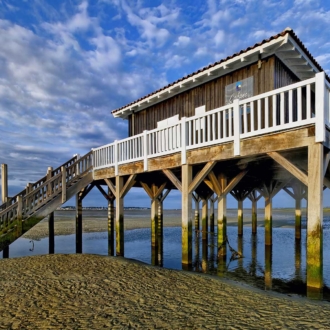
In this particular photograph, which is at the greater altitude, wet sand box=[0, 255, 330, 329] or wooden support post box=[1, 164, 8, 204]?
wooden support post box=[1, 164, 8, 204]

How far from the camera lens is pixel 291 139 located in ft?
20.8

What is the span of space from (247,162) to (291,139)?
2.49 meters

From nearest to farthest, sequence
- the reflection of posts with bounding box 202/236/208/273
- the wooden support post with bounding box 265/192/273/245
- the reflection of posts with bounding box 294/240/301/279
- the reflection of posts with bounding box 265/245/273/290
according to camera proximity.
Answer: the reflection of posts with bounding box 265/245/273/290
the reflection of posts with bounding box 294/240/301/279
the reflection of posts with bounding box 202/236/208/273
the wooden support post with bounding box 265/192/273/245

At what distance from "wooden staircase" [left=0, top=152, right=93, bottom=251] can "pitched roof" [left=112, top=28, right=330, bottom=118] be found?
5134mm

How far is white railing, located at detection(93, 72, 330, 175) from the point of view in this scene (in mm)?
6039

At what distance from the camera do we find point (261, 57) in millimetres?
8727

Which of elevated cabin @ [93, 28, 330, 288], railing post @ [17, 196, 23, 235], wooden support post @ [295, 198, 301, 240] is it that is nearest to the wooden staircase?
railing post @ [17, 196, 23, 235]

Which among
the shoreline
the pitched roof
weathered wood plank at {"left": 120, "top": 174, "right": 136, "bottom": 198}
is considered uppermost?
the pitched roof

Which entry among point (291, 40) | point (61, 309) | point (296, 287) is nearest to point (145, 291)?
point (61, 309)

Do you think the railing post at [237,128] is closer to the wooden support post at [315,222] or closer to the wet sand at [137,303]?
the wooden support post at [315,222]

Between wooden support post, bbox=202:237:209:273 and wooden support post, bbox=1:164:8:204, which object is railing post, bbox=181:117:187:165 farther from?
wooden support post, bbox=1:164:8:204

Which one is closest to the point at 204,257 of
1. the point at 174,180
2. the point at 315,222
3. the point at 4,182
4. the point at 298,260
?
the point at 298,260

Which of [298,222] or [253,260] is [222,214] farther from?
[298,222]

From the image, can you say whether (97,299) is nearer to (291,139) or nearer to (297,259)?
(291,139)
